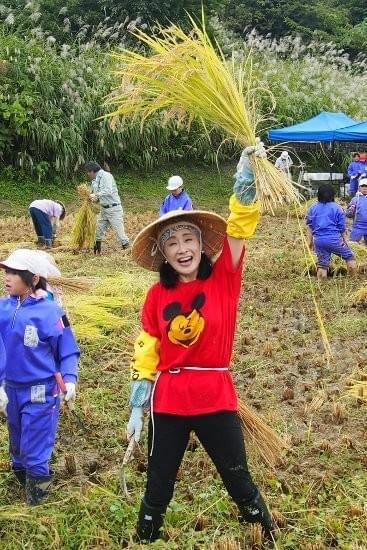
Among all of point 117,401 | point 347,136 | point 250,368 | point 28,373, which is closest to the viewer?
point 28,373

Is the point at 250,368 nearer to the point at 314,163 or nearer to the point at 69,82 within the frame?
the point at 69,82

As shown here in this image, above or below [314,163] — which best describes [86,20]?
above

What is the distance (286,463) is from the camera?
12.3 feet

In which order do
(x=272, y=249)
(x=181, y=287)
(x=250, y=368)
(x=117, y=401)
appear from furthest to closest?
(x=272, y=249) < (x=250, y=368) < (x=117, y=401) < (x=181, y=287)

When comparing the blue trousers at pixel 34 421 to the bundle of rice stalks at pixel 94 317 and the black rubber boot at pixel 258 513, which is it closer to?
the black rubber boot at pixel 258 513

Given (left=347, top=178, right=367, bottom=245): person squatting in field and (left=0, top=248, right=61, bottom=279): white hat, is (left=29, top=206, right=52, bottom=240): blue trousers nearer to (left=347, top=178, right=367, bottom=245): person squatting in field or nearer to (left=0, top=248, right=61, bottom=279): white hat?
(left=347, top=178, right=367, bottom=245): person squatting in field

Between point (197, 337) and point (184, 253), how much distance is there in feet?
1.12

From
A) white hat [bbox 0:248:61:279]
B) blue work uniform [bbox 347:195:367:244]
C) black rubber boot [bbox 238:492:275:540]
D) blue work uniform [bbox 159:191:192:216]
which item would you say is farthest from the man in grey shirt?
black rubber boot [bbox 238:492:275:540]


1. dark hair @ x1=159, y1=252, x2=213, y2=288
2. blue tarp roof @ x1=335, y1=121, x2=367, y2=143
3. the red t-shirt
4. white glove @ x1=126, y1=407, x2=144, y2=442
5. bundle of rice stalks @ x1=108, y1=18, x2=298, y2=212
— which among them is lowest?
white glove @ x1=126, y1=407, x2=144, y2=442

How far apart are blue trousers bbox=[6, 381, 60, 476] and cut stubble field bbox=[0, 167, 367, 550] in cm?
22

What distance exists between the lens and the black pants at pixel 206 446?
2734 mm

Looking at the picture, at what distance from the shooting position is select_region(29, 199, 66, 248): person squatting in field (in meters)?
10.6

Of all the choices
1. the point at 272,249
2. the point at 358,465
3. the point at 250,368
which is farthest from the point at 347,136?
the point at 358,465

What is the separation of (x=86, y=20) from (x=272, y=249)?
13680 millimetres
